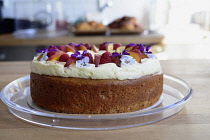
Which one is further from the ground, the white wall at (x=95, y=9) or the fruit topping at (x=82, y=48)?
the white wall at (x=95, y=9)

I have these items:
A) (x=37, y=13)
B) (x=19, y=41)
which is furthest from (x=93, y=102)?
(x=37, y=13)

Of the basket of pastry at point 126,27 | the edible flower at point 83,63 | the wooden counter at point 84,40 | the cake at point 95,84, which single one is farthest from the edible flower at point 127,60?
the basket of pastry at point 126,27

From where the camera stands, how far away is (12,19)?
133 inches

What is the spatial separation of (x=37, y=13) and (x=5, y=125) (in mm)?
2557

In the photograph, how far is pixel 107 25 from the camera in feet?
10.2

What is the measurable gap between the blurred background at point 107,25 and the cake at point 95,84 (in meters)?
1.36

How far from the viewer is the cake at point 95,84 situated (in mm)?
827

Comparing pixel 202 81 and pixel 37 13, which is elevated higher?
pixel 37 13

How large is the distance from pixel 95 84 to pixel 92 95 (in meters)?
0.04

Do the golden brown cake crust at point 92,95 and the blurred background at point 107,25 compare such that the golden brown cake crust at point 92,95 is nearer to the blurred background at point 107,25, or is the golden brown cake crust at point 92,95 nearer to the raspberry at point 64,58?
the raspberry at point 64,58

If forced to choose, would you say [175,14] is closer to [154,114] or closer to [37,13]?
[37,13]

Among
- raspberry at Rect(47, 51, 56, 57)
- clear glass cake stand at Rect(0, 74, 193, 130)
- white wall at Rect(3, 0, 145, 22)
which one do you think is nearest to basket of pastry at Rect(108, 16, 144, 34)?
white wall at Rect(3, 0, 145, 22)

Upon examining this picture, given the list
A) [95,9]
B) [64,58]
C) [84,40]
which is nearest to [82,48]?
[64,58]

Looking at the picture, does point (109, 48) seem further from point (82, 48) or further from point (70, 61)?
point (70, 61)
